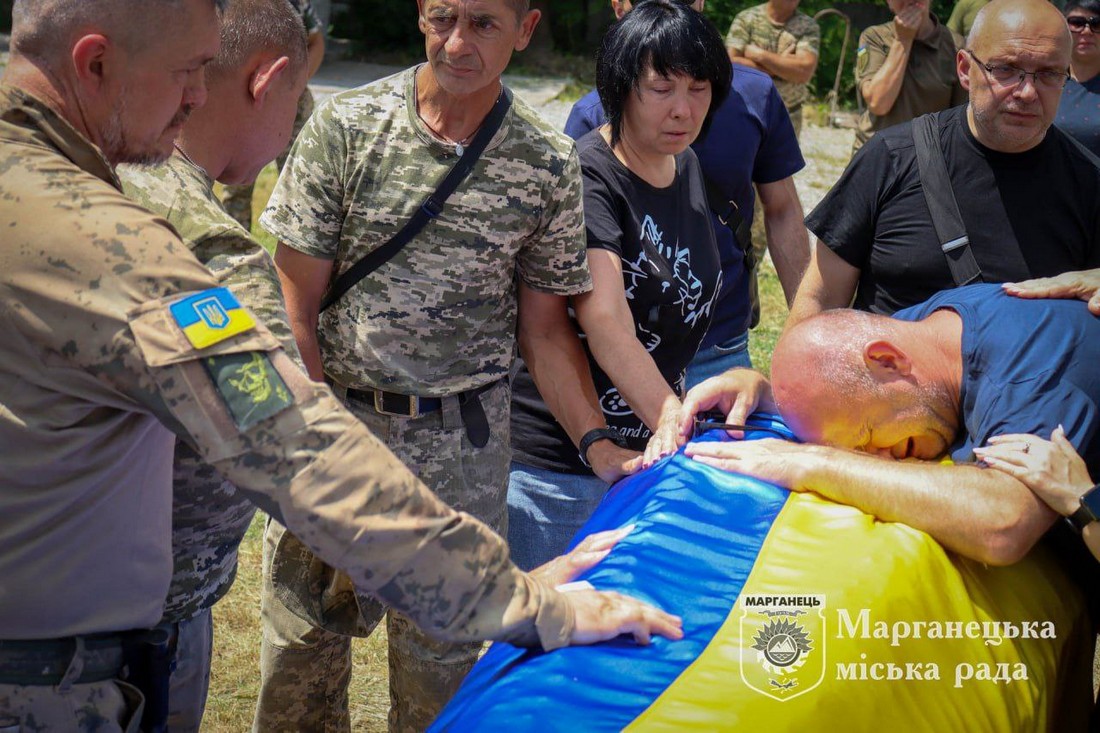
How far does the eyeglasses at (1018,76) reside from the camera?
3143mm

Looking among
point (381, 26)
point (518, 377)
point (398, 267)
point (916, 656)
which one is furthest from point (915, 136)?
point (381, 26)

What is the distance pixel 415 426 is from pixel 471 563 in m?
1.28

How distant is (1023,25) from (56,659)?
9.78 ft

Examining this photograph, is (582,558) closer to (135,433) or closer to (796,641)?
(796,641)

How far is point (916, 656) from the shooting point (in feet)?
6.31

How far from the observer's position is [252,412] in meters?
1.56

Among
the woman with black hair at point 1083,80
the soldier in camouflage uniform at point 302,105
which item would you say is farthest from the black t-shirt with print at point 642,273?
the soldier in camouflage uniform at point 302,105

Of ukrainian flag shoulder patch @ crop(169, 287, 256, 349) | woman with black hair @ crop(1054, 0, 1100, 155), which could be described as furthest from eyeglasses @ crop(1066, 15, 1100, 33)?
ukrainian flag shoulder patch @ crop(169, 287, 256, 349)

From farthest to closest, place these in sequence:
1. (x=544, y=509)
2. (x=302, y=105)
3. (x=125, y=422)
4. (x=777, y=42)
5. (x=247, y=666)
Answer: (x=302, y=105) < (x=777, y=42) < (x=247, y=666) < (x=544, y=509) < (x=125, y=422)

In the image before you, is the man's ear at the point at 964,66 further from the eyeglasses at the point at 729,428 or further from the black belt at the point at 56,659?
the black belt at the point at 56,659

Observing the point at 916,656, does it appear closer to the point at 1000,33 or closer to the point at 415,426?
the point at 415,426

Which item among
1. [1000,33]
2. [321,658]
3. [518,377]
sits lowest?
[321,658]

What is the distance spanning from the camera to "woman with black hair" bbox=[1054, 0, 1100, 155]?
15.5 ft

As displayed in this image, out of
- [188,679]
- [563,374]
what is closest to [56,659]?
[188,679]
